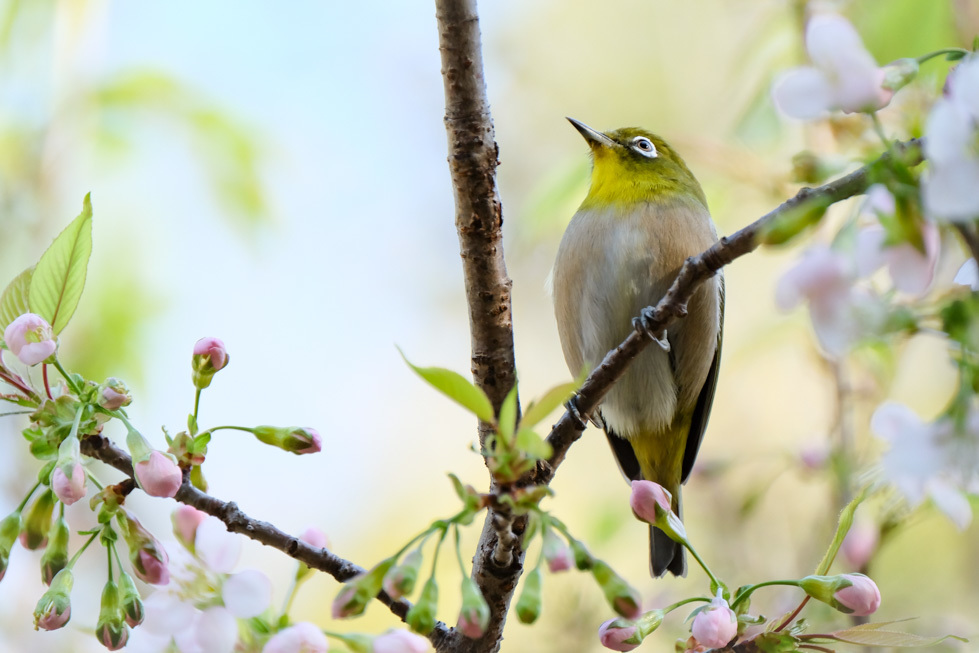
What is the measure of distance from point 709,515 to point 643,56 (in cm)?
586

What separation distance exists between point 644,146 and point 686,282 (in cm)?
231

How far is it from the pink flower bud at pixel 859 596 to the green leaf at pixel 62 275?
1.44 meters

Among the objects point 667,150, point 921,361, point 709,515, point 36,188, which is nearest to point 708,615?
point 667,150

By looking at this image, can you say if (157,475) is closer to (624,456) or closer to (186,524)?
(186,524)

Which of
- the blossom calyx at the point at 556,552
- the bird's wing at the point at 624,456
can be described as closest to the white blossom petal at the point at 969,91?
the blossom calyx at the point at 556,552

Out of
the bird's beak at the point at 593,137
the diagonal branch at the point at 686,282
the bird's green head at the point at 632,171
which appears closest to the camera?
the diagonal branch at the point at 686,282

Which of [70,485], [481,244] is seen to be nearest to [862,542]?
[481,244]

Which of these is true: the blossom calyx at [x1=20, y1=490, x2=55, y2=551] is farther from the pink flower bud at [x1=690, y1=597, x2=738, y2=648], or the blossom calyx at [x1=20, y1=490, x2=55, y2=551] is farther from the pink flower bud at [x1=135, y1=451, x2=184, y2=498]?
the pink flower bud at [x1=690, y1=597, x2=738, y2=648]

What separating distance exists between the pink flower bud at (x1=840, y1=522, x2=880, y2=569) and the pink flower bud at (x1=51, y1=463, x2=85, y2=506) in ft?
6.67

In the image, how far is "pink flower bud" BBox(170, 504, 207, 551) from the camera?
5.18 ft

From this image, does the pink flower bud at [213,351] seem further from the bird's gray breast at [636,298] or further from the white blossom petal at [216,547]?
the bird's gray breast at [636,298]

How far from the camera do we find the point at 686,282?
1.77 metres

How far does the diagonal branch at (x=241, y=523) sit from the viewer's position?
1608 mm

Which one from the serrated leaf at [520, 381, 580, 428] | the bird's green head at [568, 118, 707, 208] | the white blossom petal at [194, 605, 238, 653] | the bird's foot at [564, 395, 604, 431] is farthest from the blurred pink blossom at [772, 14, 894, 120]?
the bird's green head at [568, 118, 707, 208]
